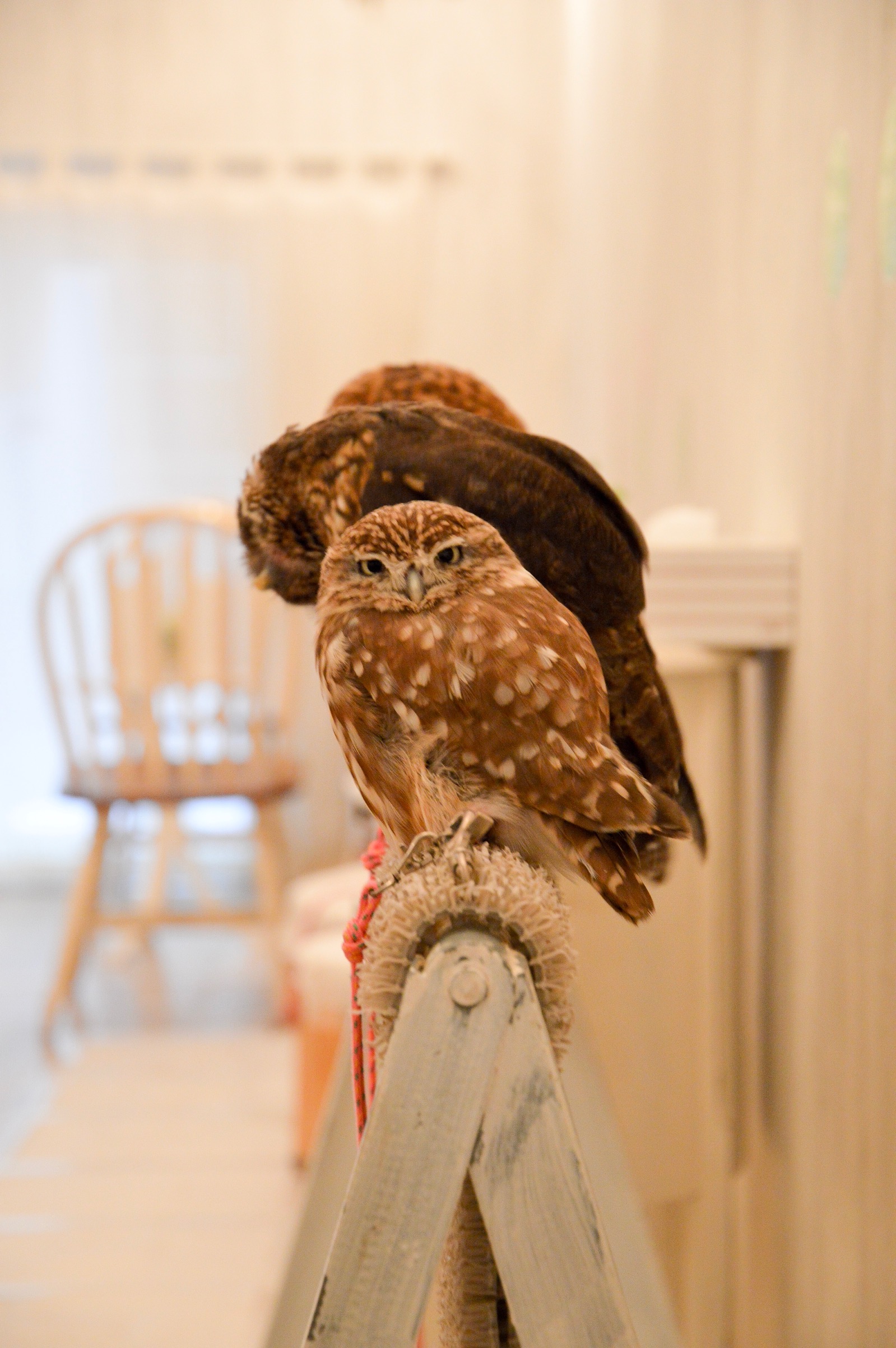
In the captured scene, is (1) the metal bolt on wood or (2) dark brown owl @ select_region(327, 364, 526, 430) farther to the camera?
(2) dark brown owl @ select_region(327, 364, 526, 430)

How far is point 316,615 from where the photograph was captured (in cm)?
44

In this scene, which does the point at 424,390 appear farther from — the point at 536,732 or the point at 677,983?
the point at 677,983

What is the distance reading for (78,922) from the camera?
6.75ft

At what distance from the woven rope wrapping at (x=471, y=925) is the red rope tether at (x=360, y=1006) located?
2 centimetres

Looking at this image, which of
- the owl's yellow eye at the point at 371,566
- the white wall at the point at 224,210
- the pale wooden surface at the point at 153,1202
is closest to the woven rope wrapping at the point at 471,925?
the owl's yellow eye at the point at 371,566

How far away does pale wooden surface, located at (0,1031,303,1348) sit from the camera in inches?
51.0

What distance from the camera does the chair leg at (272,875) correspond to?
7.13 ft

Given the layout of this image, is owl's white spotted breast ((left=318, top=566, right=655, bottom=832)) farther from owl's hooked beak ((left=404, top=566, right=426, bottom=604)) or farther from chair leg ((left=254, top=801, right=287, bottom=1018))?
chair leg ((left=254, top=801, right=287, bottom=1018))

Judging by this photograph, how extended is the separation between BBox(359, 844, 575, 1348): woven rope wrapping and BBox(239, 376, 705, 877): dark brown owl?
0.57 feet

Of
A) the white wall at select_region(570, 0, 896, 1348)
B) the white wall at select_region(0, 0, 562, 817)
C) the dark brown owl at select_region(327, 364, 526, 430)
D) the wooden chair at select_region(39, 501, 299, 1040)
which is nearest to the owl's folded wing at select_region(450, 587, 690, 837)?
the dark brown owl at select_region(327, 364, 526, 430)

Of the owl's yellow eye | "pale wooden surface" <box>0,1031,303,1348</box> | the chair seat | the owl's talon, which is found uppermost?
the owl's yellow eye

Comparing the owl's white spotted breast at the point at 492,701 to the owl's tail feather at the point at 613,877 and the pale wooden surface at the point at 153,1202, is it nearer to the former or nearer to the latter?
the owl's tail feather at the point at 613,877

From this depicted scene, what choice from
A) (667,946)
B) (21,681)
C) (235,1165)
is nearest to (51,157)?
(21,681)

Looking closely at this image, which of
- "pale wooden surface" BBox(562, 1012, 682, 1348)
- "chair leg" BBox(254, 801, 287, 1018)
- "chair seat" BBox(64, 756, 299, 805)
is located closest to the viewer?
"pale wooden surface" BBox(562, 1012, 682, 1348)
